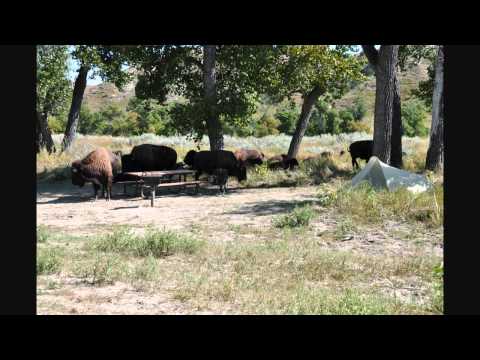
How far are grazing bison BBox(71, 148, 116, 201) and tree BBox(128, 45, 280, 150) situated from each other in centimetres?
485

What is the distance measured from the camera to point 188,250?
8703 millimetres

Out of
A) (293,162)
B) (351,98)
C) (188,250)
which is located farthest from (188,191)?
(351,98)

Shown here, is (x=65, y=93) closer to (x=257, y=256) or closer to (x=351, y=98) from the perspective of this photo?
(x=257, y=256)

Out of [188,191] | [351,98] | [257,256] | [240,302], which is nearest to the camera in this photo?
[240,302]

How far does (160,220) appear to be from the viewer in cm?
1228

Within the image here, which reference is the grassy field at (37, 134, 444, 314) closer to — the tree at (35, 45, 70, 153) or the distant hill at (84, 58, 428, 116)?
the tree at (35, 45, 70, 153)

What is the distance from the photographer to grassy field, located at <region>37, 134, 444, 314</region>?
5.94m

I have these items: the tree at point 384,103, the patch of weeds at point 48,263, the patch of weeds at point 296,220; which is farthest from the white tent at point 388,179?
the patch of weeds at point 48,263

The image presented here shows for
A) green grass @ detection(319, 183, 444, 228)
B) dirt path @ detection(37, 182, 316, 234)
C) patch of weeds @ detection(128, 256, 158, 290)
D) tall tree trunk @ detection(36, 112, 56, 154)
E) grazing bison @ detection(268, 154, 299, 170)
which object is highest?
tall tree trunk @ detection(36, 112, 56, 154)

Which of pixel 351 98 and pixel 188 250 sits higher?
pixel 351 98

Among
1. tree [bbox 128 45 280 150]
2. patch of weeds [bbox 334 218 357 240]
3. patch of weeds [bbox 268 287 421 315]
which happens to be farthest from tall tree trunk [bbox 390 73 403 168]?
patch of weeds [bbox 268 287 421 315]

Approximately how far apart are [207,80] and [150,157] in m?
3.73

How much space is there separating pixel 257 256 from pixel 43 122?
1997cm

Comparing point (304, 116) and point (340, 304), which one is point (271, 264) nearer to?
point (340, 304)
